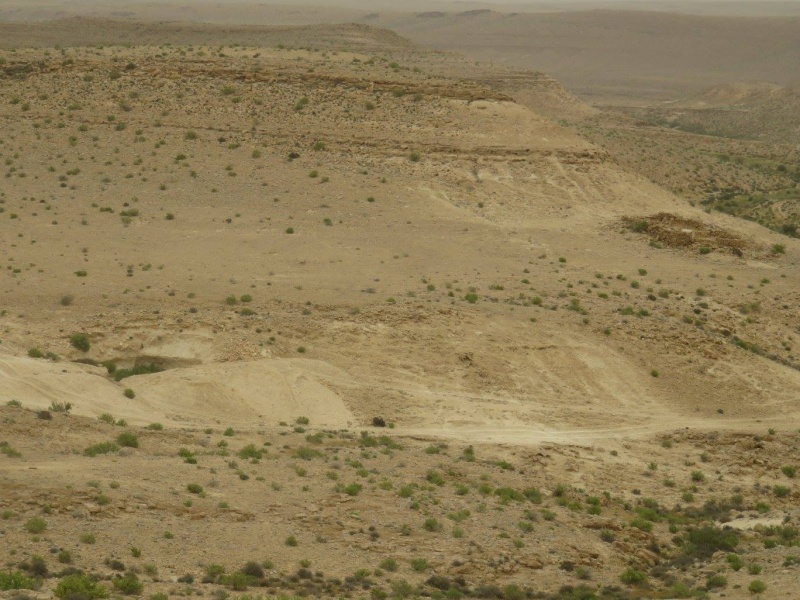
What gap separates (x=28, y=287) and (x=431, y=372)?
9.91m

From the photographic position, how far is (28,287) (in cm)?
3188

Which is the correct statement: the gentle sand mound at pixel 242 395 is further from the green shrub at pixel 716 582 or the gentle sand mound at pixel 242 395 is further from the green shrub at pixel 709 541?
the green shrub at pixel 716 582

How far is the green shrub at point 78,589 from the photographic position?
616 inches

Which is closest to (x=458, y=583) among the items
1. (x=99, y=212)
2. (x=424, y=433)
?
(x=424, y=433)

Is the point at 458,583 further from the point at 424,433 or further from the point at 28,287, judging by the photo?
the point at 28,287

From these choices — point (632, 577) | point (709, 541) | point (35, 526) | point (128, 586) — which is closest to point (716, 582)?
point (632, 577)

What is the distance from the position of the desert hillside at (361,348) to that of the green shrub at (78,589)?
0.05 m

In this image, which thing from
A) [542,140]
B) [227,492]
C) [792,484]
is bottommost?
[792,484]

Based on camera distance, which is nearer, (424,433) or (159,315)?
(424,433)

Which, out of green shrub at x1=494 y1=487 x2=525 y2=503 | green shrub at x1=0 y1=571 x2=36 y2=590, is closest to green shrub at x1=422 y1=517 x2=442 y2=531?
green shrub at x1=494 y1=487 x2=525 y2=503

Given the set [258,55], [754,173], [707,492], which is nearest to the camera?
[707,492]

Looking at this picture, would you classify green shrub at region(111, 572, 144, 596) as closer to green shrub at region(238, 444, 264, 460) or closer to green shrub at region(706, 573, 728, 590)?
green shrub at region(238, 444, 264, 460)

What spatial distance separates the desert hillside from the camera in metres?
19.4

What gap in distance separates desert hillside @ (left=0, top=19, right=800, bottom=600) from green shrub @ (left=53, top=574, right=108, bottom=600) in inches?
1.9
